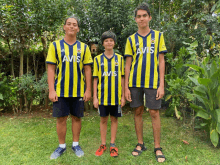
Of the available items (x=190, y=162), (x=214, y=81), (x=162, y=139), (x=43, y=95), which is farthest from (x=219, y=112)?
(x=43, y=95)

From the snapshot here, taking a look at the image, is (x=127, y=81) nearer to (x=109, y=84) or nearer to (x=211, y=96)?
(x=109, y=84)

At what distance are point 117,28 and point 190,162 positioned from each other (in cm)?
351

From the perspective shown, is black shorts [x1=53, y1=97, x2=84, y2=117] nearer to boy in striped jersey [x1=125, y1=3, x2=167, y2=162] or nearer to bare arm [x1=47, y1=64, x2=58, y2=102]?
bare arm [x1=47, y1=64, x2=58, y2=102]

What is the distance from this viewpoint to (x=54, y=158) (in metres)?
2.56

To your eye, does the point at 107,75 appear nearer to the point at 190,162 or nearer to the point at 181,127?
the point at 190,162

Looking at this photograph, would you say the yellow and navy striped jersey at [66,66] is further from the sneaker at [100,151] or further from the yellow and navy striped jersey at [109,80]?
the sneaker at [100,151]

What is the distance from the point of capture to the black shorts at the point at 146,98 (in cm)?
247

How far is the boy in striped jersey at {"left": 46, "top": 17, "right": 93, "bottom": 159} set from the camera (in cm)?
246

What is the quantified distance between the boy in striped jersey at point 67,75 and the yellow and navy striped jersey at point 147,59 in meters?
0.77

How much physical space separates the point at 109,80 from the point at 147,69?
0.58 meters

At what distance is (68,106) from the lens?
8.48 ft

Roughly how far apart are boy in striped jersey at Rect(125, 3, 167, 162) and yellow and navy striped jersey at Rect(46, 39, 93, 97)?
75cm

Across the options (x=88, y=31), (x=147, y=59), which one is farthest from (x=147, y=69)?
(x=88, y=31)

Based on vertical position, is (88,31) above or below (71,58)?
above
